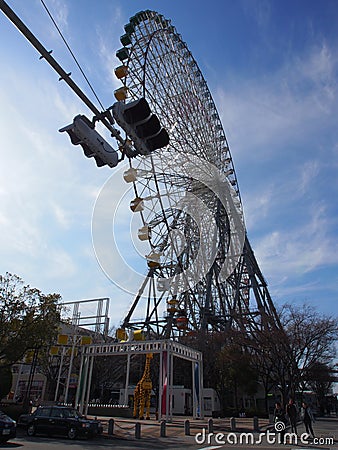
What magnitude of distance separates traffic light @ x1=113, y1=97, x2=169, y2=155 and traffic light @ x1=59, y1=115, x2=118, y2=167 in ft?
1.59

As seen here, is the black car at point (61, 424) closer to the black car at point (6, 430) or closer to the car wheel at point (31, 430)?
the car wheel at point (31, 430)

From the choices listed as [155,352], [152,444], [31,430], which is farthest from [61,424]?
[155,352]

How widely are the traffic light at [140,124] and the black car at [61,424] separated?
14100 millimetres

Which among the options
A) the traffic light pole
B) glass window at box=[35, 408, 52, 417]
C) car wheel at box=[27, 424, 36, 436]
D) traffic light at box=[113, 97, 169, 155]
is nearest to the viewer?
the traffic light pole

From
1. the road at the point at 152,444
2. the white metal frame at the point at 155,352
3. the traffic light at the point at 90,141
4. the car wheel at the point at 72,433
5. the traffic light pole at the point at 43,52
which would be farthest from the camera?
the white metal frame at the point at 155,352

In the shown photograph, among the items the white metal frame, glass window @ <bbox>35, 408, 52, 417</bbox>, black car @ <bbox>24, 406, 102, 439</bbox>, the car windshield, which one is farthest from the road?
the white metal frame

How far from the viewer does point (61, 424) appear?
16312 millimetres

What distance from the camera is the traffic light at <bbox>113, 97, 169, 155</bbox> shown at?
21.4ft

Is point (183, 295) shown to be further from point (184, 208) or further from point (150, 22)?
point (150, 22)

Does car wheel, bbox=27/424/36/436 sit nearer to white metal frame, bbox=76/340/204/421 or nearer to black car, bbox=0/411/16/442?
black car, bbox=0/411/16/442

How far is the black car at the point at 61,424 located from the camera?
16.0 meters

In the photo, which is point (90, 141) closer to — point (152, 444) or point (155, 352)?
point (152, 444)

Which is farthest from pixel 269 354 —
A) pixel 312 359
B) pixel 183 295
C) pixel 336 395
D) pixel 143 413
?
pixel 336 395

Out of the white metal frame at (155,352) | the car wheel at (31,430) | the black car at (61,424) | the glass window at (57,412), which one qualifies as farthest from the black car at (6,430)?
the white metal frame at (155,352)
